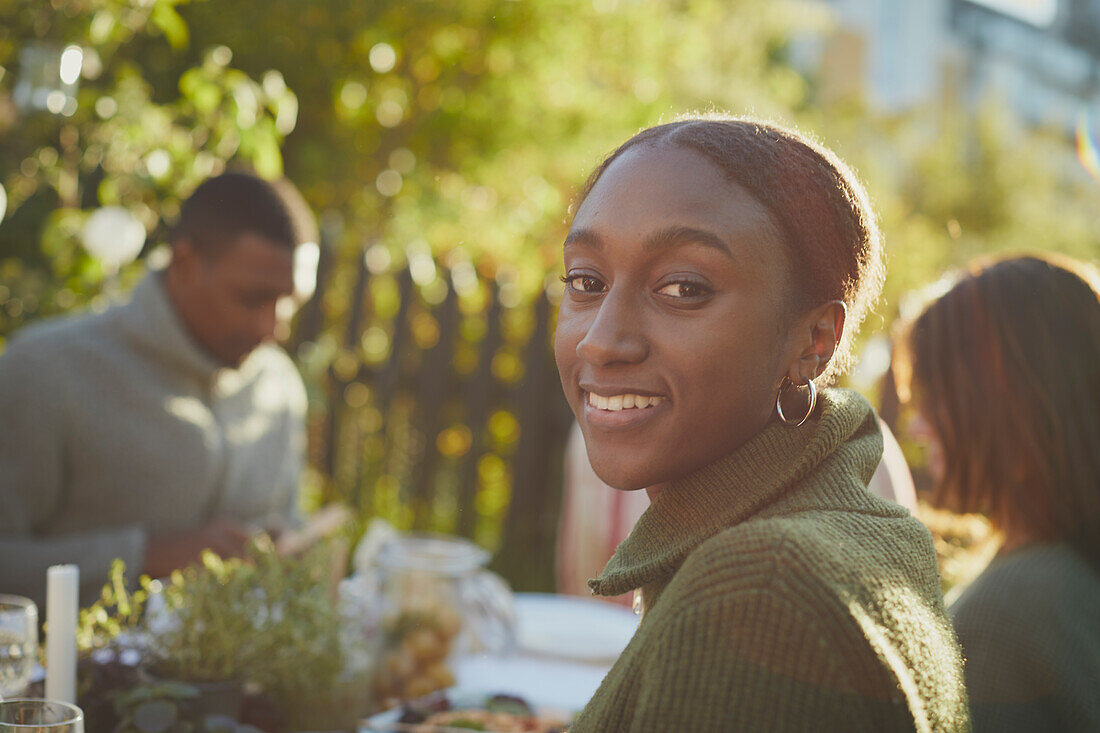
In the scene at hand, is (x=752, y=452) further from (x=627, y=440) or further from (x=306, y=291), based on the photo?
(x=306, y=291)

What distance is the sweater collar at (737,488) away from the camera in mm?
1021

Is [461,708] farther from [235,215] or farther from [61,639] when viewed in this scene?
[235,215]

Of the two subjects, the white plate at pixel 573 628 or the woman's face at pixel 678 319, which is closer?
the woman's face at pixel 678 319

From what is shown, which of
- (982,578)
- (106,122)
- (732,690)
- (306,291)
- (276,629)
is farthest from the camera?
(106,122)

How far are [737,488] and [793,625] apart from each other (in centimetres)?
25

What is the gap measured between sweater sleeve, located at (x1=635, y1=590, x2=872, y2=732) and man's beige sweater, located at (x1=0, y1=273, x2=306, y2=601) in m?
2.21

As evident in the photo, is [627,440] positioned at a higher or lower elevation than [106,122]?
lower

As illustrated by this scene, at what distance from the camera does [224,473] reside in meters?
3.16

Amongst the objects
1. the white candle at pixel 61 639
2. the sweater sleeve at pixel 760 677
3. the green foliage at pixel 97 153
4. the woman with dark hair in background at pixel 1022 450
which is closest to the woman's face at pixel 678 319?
the sweater sleeve at pixel 760 677

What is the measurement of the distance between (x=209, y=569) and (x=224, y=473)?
1.60 metres

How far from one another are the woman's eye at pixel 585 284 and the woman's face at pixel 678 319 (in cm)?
3

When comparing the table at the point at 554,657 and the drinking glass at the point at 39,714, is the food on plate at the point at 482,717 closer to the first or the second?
the table at the point at 554,657

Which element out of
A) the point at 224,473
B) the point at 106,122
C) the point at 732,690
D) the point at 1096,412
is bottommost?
the point at 224,473

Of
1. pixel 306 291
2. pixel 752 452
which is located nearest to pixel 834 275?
pixel 752 452
